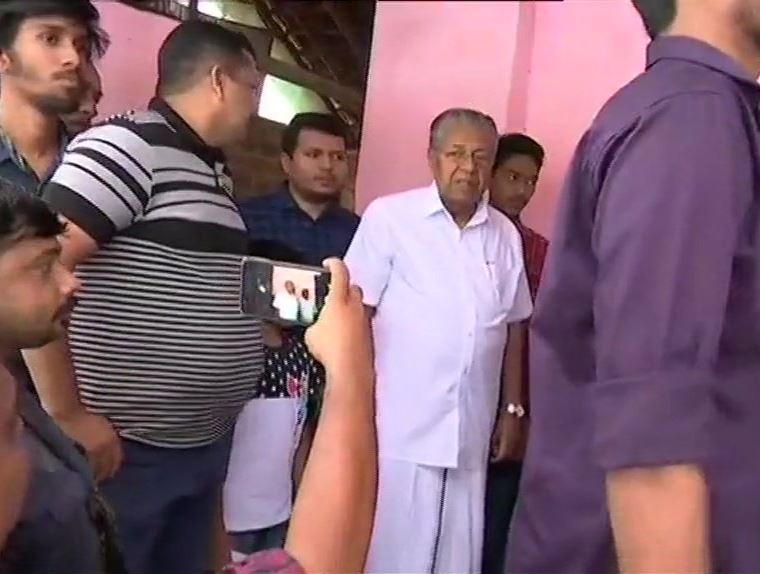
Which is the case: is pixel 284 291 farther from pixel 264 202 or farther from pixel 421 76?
pixel 421 76

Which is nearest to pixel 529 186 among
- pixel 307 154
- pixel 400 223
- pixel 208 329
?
Result: pixel 400 223

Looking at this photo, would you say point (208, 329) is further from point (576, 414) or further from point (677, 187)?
point (677, 187)

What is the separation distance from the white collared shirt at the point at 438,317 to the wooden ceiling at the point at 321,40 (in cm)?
14

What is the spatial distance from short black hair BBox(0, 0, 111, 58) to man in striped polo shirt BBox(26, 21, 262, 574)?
0.26ft

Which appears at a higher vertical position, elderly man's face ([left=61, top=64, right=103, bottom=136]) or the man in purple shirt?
elderly man's face ([left=61, top=64, right=103, bottom=136])

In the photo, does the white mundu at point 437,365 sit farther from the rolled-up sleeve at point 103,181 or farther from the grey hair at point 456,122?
the rolled-up sleeve at point 103,181

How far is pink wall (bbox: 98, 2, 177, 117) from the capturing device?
1.01m

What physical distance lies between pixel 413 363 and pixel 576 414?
0.56 metres

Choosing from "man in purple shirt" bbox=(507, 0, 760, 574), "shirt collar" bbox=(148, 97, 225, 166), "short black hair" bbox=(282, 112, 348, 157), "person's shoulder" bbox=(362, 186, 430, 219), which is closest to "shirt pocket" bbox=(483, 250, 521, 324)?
"person's shoulder" bbox=(362, 186, 430, 219)

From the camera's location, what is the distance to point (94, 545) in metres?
0.79

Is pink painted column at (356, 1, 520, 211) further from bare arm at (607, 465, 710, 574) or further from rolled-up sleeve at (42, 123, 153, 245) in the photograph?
bare arm at (607, 465, 710, 574)

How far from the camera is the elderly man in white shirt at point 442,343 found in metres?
1.22

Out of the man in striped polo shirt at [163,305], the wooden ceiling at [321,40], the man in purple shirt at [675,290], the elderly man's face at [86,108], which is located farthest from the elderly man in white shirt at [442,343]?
the man in purple shirt at [675,290]

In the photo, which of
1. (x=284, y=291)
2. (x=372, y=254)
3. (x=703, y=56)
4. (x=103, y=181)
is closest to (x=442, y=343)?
(x=372, y=254)
